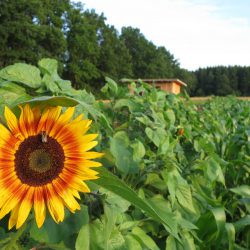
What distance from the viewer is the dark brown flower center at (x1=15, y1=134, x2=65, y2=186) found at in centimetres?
76

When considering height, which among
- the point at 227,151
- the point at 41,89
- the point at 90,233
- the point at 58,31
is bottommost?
the point at 227,151

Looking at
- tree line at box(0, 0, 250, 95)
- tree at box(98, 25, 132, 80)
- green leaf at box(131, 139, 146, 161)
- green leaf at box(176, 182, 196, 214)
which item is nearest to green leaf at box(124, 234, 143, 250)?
green leaf at box(131, 139, 146, 161)

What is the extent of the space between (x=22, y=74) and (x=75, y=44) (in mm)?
47441

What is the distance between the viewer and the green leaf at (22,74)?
117 centimetres

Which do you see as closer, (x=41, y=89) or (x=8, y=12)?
(x=41, y=89)

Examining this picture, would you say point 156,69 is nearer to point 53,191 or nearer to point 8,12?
point 8,12

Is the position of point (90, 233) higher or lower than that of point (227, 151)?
higher

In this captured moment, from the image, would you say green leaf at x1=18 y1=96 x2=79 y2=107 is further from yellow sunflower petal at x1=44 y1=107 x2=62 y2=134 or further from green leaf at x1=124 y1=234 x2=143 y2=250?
green leaf at x1=124 y1=234 x2=143 y2=250

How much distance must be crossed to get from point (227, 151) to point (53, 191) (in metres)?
3.15

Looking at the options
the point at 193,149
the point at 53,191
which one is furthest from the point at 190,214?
the point at 53,191

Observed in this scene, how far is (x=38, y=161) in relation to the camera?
29.5 inches

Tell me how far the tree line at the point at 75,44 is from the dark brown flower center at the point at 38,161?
38862 millimetres

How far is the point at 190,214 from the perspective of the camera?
5.68 ft

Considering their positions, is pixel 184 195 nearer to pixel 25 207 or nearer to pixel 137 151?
pixel 137 151
